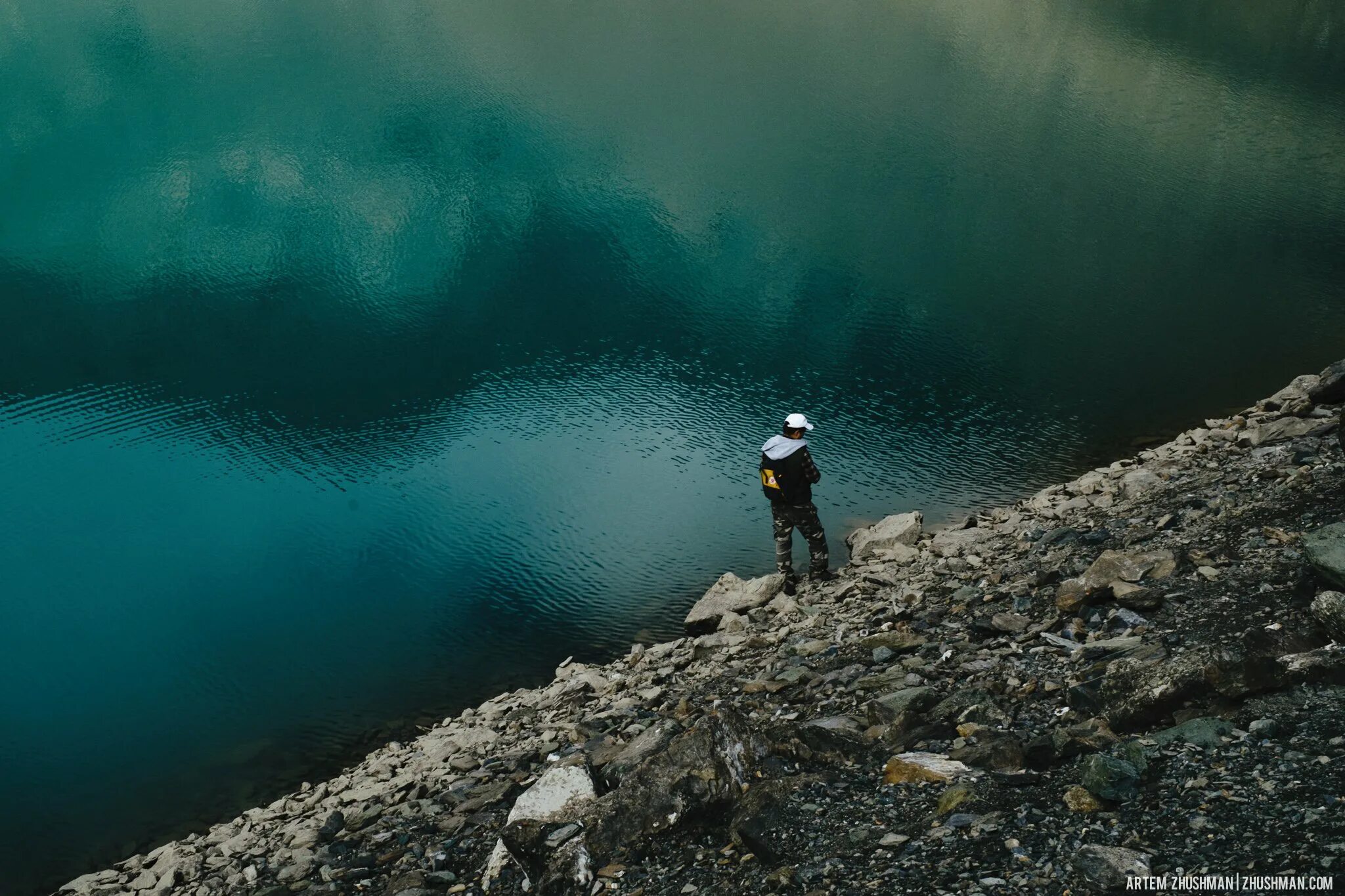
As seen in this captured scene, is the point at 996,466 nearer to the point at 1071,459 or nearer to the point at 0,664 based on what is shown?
the point at 1071,459

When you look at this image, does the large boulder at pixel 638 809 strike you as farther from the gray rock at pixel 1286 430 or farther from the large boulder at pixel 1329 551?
the gray rock at pixel 1286 430

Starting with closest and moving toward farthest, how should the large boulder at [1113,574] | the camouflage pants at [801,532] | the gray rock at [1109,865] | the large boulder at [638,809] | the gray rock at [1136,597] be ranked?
the gray rock at [1109,865], the large boulder at [638,809], the gray rock at [1136,597], the large boulder at [1113,574], the camouflage pants at [801,532]

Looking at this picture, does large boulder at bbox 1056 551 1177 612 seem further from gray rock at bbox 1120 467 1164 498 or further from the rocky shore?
gray rock at bbox 1120 467 1164 498

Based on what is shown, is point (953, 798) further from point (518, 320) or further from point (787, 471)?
point (518, 320)

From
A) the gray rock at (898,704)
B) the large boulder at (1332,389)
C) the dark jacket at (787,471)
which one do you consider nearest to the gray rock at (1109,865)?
the gray rock at (898,704)

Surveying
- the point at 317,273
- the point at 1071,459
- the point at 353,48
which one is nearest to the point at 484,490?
the point at 1071,459

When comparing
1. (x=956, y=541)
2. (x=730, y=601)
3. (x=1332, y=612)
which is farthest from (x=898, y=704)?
(x=956, y=541)

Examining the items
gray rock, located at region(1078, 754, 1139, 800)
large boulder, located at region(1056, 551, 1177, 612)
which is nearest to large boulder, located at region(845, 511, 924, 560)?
large boulder, located at region(1056, 551, 1177, 612)
